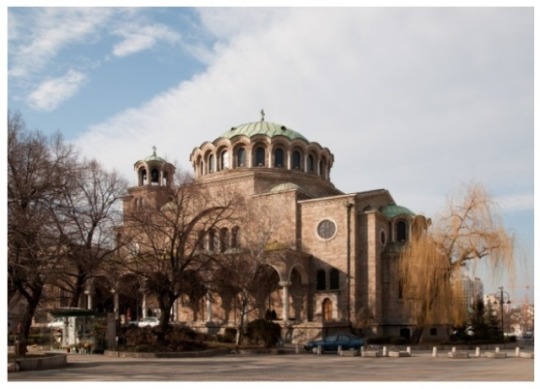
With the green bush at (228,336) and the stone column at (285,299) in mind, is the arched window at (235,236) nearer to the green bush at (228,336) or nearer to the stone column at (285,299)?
the stone column at (285,299)

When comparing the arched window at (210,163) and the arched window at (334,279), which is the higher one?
the arched window at (210,163)

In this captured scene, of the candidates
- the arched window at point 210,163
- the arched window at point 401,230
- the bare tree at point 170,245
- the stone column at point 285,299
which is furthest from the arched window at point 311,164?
the bare tree at point 170,245

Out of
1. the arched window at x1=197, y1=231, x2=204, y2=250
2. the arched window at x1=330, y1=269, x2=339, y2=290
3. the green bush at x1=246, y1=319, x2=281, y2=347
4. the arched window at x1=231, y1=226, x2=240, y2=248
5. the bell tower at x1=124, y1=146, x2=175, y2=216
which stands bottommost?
the green bush at x1=246, y1=319, x2=281, y2=347

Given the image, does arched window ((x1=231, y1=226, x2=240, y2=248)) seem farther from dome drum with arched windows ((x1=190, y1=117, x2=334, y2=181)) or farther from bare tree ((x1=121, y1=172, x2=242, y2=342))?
dome drum with arched windows ((x1=190, y1=117, x2=334, y2=181))

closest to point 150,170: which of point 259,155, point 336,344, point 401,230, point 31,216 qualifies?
point 259,155

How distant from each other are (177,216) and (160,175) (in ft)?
74.5

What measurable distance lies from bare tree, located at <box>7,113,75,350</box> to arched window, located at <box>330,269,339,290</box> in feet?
69.2

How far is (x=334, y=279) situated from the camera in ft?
129

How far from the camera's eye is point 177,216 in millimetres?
27891

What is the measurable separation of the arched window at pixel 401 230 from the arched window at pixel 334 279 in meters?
5.27

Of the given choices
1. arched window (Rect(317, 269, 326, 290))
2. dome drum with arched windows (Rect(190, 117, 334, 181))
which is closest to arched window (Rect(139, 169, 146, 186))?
dome drum with arched windows (Rect(190, 117, 334, 181))

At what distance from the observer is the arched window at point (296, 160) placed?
1852 inches

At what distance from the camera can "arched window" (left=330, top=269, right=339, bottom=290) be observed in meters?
39.3

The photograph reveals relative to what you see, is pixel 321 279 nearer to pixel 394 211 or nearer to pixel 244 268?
pixel 394 211
